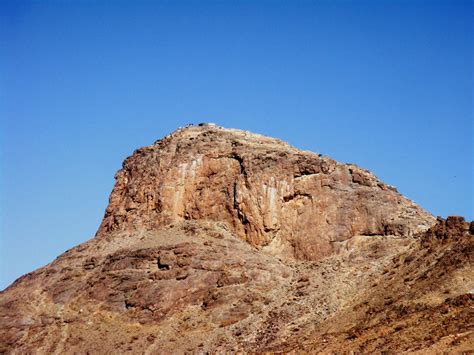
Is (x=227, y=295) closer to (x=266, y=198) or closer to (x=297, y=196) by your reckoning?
(x=266, y=198)

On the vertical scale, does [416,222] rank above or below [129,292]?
above

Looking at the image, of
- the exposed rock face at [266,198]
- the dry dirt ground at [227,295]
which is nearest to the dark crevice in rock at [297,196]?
the exposed rock face at [266,198]

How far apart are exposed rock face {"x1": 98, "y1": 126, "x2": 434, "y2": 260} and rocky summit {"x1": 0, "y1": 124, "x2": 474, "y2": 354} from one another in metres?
0.13

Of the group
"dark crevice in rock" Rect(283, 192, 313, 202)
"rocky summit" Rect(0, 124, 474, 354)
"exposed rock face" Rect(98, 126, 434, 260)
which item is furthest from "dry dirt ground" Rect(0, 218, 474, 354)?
"dark crevice in rock" Rect(283, 192, 313, 202)

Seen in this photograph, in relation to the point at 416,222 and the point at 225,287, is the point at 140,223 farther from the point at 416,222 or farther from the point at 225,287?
the point at 416,222

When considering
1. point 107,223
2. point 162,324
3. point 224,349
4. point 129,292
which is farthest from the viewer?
point 107,223

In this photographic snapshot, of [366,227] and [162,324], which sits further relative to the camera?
[366,227]

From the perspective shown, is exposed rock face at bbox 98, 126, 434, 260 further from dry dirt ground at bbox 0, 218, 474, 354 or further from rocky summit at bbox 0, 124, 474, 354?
dry dirt ground at bbox 0, 218, 474, 354

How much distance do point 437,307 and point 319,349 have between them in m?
7.54

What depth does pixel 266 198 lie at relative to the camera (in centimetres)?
7156

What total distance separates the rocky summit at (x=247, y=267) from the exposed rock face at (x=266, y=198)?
0.13 meters

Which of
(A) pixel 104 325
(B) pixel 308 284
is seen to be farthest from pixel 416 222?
(A) pixel 104 325

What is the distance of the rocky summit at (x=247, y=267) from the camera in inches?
2024

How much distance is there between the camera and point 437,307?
4756 centimetres
